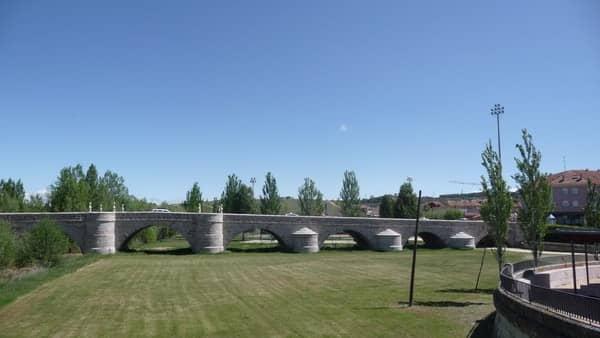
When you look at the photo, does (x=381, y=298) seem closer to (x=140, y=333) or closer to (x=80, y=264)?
(x=140, y=333)

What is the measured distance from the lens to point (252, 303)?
2220 centimetres

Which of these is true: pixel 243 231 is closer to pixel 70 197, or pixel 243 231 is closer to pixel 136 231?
pixel 136 231

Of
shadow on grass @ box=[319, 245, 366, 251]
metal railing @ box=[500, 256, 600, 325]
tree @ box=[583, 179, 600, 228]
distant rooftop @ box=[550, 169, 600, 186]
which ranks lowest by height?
shadow on grass @ box=[319, 245, 366, 251]

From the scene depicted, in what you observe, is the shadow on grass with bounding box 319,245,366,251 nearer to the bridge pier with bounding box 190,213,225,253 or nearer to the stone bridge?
the stone bridge

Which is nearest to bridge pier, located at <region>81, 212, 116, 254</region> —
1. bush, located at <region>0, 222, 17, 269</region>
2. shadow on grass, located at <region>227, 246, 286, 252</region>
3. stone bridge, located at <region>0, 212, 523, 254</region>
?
stone bridge, located at <region>0, 212, 523, 254</region>

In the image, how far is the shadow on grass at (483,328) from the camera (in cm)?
1638

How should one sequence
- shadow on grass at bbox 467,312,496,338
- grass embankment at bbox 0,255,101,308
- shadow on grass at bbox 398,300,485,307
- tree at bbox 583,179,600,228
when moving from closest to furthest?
shadow on grass at bbox 467,312,496,338, shadow on grass at bbox 398,300,485,307, grass embankment at bbox 0,255,101,308, tree at bbox 583,179,600,228

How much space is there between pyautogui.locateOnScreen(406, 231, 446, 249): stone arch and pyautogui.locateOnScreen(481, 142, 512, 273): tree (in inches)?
1426

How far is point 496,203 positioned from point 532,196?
191 centimetres

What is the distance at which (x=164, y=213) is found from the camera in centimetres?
5322

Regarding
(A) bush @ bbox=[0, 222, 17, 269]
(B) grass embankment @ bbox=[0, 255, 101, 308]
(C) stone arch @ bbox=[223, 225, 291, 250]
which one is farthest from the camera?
(C) stone arch @ bbox=[223, 225, 291, 250]

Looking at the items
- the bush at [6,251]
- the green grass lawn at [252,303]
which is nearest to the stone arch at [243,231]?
the green grass lawn at [252,303]

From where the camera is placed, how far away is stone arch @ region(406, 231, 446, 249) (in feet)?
202

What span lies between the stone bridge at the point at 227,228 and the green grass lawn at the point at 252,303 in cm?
1444
